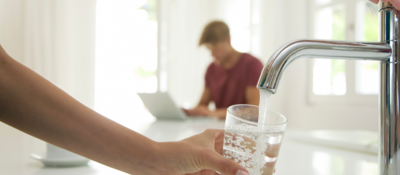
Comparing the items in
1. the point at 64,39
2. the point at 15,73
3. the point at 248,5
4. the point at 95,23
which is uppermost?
the point at 248,5

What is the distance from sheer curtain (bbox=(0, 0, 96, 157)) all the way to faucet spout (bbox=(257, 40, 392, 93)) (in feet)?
8.25

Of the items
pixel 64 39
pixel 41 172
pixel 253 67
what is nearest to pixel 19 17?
pixel 64 39

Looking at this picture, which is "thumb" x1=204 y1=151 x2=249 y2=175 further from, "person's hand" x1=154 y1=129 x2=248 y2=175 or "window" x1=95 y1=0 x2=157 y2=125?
"window" x1=95 y1=0 x2=157 y2=125

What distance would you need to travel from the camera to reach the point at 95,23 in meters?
3.26

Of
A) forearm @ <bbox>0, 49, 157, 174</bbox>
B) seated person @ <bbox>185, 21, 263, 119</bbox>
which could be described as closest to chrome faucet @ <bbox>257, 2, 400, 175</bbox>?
forearm @ <bbox>0, 49, 157, 174</bbox>

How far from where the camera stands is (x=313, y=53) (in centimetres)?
40

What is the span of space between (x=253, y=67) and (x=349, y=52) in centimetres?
194

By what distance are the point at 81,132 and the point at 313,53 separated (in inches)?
13.4

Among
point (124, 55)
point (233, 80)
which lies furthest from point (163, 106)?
point (124, 55)

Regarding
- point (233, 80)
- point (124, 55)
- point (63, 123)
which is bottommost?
point (63, 123)

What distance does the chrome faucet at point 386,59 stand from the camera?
1.33 ft

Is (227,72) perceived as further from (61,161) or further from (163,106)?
(61,161)

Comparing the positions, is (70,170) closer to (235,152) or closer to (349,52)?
(235,152)

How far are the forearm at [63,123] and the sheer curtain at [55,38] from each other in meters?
2.30
